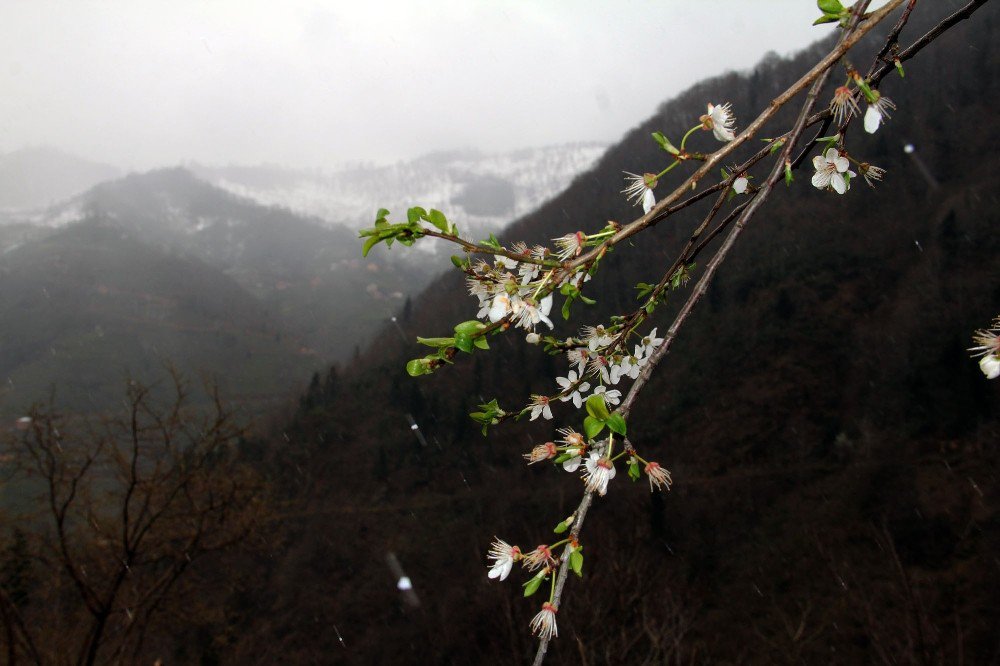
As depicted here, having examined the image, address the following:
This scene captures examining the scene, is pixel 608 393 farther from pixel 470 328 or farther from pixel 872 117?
pixel 872 117

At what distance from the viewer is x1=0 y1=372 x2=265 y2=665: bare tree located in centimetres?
849

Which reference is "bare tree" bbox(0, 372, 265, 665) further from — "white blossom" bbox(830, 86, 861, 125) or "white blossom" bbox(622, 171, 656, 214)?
"white blossom" bbox(830, 86, 861, 125)

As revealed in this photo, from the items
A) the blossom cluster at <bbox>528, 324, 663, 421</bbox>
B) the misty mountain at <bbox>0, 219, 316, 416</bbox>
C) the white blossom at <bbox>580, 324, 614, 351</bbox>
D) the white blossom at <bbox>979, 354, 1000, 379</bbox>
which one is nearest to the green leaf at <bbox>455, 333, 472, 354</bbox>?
the blossom cluster at <bbox>528, 324, 663, 421</bbox>

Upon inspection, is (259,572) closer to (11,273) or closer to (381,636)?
(381,636)

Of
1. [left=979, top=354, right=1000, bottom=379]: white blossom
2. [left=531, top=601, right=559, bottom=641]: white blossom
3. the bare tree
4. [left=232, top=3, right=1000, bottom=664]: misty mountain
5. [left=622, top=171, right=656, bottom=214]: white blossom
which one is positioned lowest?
[left=232, top=3, right=1000, bottom=664]: misty mountain

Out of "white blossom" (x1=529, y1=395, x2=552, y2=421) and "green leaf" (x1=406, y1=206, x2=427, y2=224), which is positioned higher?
"green leaf" (x1=406, y1=206, x2=427, y2=224)

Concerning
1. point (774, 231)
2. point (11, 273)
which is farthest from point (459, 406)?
point (11, 273)

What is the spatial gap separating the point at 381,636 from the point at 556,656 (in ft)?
41.7

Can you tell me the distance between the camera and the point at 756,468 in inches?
1081

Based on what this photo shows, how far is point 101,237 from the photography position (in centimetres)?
17075

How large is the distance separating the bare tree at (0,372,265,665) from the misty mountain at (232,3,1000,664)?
7.56m

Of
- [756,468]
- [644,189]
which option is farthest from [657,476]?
[756,468]

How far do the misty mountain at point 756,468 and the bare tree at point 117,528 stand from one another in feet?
24.8

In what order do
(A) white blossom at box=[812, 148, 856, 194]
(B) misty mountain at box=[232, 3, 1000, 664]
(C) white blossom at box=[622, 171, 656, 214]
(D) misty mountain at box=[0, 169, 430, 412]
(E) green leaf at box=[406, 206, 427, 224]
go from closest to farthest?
(E) green leaf at box=[406, 206, 427, 224] → (C) white blossom at box=[622, 171, 656, 214] → (A) white blossom at box=[812, 148, 856, 194] → (B) misty mountain at box=[232, 3, 1000, 664] → (D) misty mountain at box=[0, 169, 430, 412]
